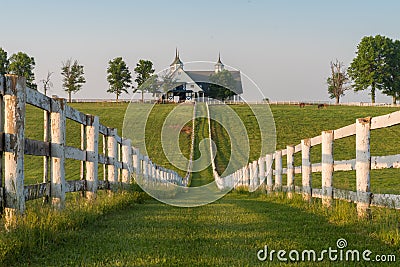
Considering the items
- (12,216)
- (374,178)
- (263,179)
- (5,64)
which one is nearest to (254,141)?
(374,178)

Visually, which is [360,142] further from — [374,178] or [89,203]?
[374,178]

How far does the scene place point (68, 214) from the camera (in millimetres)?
7703

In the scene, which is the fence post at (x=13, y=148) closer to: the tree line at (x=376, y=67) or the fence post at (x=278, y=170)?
the fence post at (x=278, y=170)

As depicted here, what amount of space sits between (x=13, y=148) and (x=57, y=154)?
1.72 metres

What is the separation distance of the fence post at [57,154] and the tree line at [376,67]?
10770cm

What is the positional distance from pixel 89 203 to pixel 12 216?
11.1 ft

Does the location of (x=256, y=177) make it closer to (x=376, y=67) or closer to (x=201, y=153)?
(x=201, y=153)

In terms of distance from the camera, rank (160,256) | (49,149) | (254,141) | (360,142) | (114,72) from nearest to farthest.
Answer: (160,256)
(49,149)
(360,142)
(254,141)
(114,72)

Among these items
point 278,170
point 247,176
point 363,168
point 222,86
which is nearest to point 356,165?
point 363,168

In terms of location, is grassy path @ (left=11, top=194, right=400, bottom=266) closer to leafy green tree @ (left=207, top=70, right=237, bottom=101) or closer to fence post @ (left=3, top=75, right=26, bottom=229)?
fence post @ (left=3, top=75, right=26, bottom=229)

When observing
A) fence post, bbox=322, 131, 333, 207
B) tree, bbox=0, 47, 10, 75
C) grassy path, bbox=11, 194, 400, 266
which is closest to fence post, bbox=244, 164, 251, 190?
fence post, bbox=322, 131, 333, 207

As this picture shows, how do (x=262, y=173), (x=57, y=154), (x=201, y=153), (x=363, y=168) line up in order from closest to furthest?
(x=57, y=154), (x=363, y=168), (x=262, y=173), (x=201, y=153)

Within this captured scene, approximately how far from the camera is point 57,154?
7934 mm

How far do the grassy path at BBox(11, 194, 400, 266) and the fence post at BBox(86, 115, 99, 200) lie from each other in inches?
37.6
